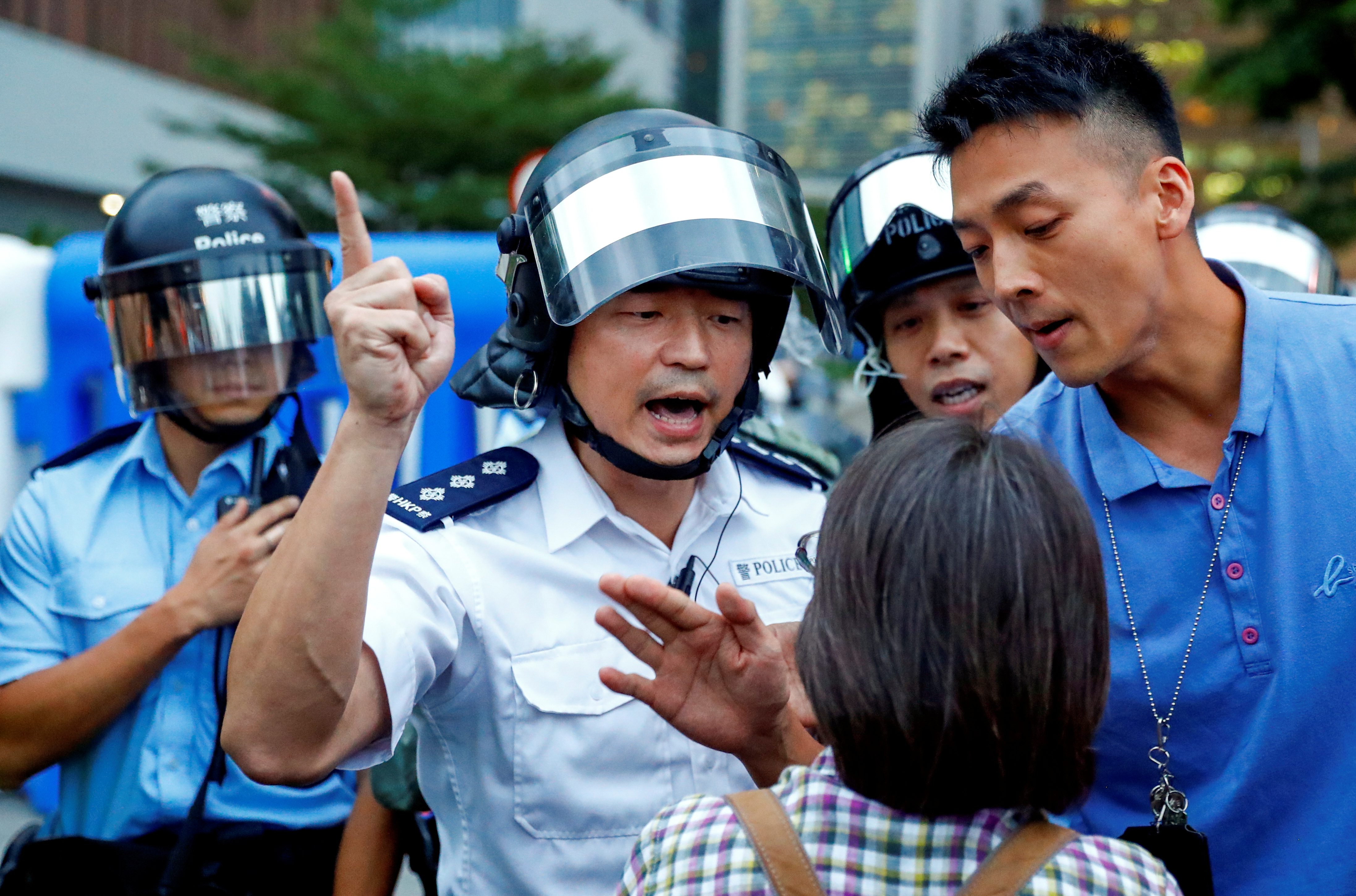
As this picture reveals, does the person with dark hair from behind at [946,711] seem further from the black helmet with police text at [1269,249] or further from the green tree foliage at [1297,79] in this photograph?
the green tree foliage at [1297,79]

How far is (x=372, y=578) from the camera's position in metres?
1.97

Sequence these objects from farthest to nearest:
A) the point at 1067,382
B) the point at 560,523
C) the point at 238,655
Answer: the point at 560,523, the point at 1067,382, the point at 238,655

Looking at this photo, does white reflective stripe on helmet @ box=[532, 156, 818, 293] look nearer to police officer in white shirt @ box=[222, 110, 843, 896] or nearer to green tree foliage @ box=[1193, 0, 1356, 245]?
police officer in white shirt @ box=[222, 110, 843, 896]

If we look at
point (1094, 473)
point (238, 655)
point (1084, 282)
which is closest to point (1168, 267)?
point (1084, 282)

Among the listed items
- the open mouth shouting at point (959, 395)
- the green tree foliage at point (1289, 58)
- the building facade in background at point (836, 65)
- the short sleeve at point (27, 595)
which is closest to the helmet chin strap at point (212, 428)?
the short sleeve at point (27, 595)

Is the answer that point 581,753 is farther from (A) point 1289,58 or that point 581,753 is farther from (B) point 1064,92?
(A) point 1289,58

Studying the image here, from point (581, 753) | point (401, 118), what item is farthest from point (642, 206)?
point (401, 118)

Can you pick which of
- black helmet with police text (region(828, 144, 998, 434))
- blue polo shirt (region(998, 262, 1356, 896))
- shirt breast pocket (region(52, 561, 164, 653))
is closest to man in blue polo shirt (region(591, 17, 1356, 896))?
blue polo shirt (region(998, 262, 1356, 896))

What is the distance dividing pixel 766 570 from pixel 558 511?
0.44m

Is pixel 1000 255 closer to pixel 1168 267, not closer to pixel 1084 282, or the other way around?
pixel 1084 282

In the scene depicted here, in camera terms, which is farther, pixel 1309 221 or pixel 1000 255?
pixel 1309 221

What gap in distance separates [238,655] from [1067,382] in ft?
4.53

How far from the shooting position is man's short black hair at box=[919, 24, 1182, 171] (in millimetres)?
2084

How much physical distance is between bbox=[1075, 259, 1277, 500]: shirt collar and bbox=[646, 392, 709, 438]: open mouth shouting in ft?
2.32
